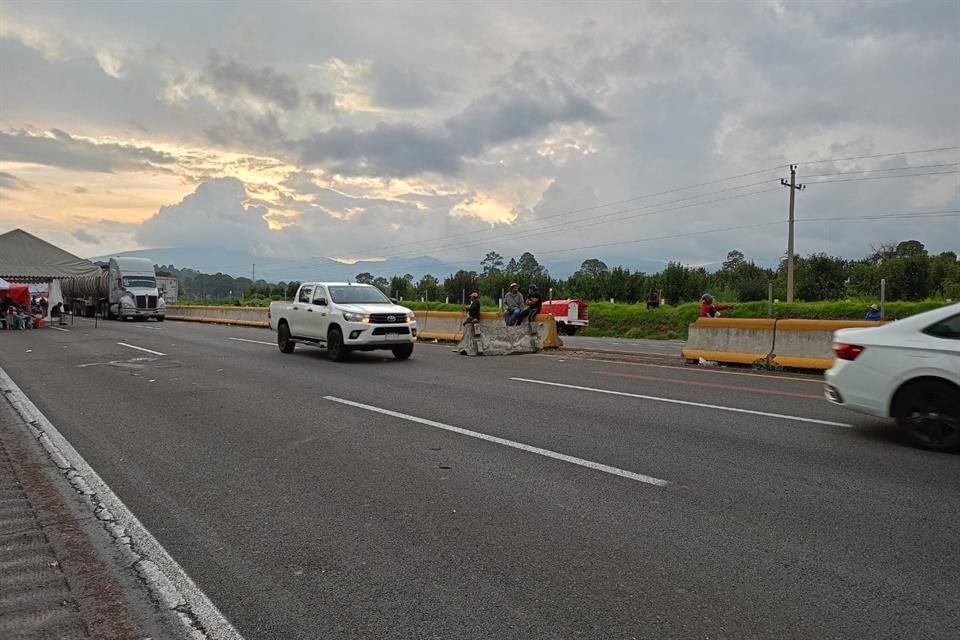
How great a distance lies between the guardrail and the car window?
497 centimetres

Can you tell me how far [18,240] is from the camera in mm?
32438

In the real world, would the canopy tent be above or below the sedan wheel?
above

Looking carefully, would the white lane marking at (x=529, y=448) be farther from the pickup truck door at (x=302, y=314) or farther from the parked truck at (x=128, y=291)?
the parked truck at (x=128, y=291)

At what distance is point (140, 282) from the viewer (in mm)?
39719

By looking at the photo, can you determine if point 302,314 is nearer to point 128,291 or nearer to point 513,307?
point 513,307

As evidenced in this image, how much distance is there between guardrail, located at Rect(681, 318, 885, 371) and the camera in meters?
12.7

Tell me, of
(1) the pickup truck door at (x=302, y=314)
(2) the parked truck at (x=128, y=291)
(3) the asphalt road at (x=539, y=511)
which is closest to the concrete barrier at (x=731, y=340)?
(3) the asphalt road at (x=539, y=511)

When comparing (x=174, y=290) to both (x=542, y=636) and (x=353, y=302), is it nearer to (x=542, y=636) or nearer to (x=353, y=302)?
(x=353, y=302)

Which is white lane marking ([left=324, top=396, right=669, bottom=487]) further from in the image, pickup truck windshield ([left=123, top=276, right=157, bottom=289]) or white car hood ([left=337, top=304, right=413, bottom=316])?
pickup truck windshield ([left=123, top=276, right=157, bottom=289])

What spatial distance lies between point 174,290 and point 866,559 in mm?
76220

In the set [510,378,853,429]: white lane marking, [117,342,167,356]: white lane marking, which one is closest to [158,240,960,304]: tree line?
[117,342,167,356]: white lane marking

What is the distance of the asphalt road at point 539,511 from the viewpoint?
354 cm

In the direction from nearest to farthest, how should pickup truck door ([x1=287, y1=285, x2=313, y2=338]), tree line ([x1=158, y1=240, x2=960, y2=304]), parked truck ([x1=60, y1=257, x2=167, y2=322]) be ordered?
pickup truck door ([x1=287, y1=285, x2=313, y2=338]) → parked truck ([x1=60, y1=257, x2=167, y2=322]) → tree line ([x1=158, y1=240, x2=960, y2=304])

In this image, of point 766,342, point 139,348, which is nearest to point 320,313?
point 139,348
